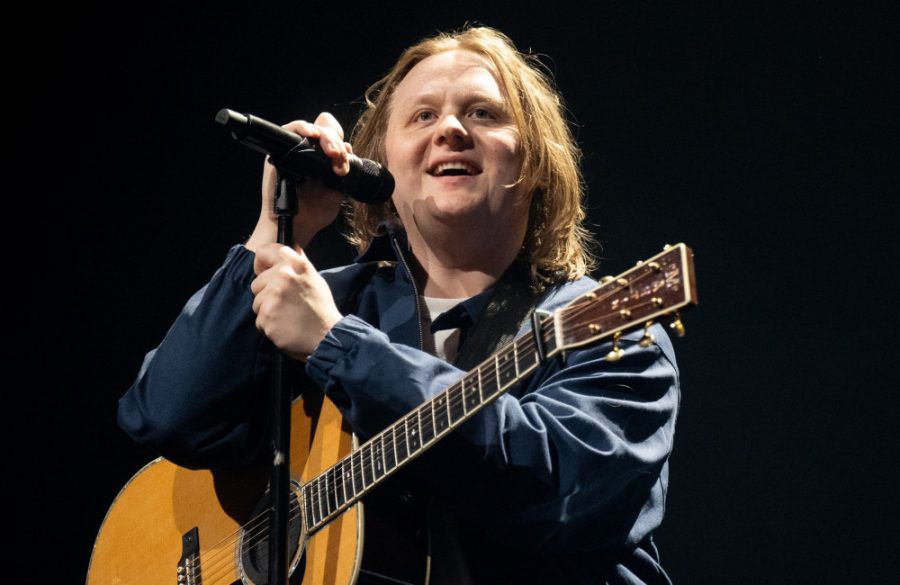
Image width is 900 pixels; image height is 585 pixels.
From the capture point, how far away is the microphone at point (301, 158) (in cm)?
158

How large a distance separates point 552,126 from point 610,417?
104 cm

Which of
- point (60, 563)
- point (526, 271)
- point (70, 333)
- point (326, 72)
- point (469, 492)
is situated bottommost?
point (469, 492)

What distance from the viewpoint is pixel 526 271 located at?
2201 millimetres

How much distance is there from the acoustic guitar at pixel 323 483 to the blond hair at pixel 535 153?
0.67m

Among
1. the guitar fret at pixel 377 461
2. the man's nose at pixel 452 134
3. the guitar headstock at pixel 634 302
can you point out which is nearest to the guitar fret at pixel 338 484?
the guitar fret at pixel 377 461

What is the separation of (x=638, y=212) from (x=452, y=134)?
106 cm

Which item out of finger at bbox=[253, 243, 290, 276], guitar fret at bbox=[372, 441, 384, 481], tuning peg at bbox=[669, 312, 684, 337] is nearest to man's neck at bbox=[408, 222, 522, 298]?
finger at bbox=[253, 243, 290, 276]

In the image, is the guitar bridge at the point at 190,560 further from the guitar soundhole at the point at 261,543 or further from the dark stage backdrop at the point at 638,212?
the dark stage backdrop at the point at 638,212

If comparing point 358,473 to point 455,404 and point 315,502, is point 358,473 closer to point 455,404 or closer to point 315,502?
point 315,502

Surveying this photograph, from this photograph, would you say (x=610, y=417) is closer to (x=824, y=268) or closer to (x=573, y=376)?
(x=573, y=376)

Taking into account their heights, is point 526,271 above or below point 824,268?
below

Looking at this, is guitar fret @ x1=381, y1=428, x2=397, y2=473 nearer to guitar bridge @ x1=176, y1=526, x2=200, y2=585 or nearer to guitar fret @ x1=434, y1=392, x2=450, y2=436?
guitar fret @ x1=434, y1=392, x2=450, y2=436

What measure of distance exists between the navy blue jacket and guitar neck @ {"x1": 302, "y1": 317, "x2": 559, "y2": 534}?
0.16 feet

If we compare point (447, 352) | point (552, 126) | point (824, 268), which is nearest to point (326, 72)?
point (552, 126)
